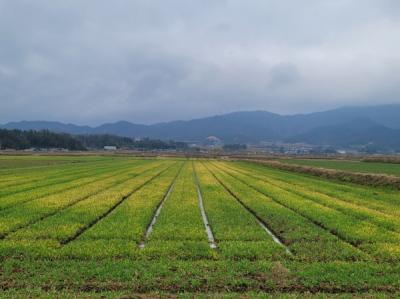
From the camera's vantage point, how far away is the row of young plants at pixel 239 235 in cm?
1243

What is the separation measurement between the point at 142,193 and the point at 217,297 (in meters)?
20.5

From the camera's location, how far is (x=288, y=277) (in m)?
10.3

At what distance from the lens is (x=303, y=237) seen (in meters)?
14.9

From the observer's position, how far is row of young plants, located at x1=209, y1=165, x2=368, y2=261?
486 inches

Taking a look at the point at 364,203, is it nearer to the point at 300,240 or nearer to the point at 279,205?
the point at 279,205

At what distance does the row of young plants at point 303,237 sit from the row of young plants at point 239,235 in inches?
26.0

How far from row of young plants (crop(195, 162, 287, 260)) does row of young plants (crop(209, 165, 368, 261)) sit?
66 centimetres

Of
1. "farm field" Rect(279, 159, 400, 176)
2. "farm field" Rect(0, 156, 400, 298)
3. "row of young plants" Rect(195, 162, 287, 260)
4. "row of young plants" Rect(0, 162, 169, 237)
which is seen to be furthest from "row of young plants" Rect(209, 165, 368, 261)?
"farm field" Rect(279, 159, 400, 176)

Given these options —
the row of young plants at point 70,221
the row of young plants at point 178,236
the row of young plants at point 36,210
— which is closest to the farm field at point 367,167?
the row of young plants at point 178,236

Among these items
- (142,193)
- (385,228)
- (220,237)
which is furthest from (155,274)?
(142,193)

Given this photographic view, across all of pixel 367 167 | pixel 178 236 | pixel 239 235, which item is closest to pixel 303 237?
pixel 239 235

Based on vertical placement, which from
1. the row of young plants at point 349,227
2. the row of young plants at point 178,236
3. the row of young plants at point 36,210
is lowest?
the row of young plants at point 349,227

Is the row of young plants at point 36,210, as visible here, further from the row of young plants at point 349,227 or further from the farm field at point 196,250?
the row of young plants at point 349,227

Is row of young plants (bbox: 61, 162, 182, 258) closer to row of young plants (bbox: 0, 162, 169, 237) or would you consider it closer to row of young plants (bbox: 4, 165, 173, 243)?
row of young plants (bbox: 4, 165, 173, 243)
